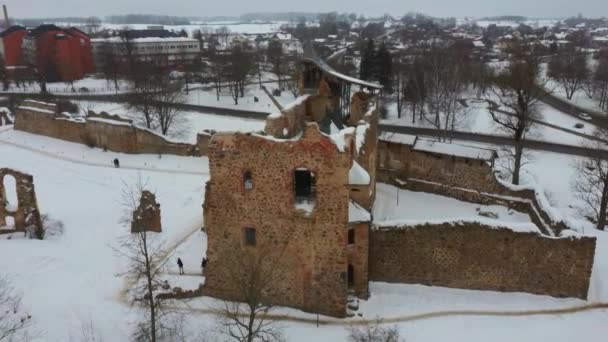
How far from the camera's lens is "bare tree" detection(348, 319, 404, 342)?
1684 centimetres

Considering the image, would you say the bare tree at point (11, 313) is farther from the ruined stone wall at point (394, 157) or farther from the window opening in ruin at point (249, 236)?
the ruined stone wall at point (394, 157)

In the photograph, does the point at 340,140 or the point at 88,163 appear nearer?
the point at 340,140

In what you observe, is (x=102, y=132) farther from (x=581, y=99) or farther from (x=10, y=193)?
(x=581, y=99)

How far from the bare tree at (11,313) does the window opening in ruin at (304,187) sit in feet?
34.2

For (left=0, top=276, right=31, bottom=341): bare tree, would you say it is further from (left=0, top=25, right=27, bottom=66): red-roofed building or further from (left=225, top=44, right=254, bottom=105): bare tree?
(left=0, top=25, right=27, bottom=66): red-roofed building

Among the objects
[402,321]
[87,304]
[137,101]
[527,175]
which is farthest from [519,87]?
[137,101]

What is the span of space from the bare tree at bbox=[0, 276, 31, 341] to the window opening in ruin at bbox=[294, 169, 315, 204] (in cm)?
1042

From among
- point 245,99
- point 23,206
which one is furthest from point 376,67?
point 23,206

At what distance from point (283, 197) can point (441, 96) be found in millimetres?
33720

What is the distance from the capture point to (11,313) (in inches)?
693

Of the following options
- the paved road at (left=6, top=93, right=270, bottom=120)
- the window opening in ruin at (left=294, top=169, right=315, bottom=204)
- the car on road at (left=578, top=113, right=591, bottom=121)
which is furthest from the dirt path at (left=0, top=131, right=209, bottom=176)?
the car on road at (left=578, top=113, right=591, bottom=121)

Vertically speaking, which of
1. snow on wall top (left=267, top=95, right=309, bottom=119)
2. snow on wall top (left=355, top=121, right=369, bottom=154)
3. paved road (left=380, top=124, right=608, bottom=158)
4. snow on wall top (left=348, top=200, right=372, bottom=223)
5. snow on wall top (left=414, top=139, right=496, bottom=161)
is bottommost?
paved road (left=380, top=124, right=608, bottom=158)

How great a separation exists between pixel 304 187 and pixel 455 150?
601 inches

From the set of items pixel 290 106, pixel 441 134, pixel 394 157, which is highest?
pixel 290 106
